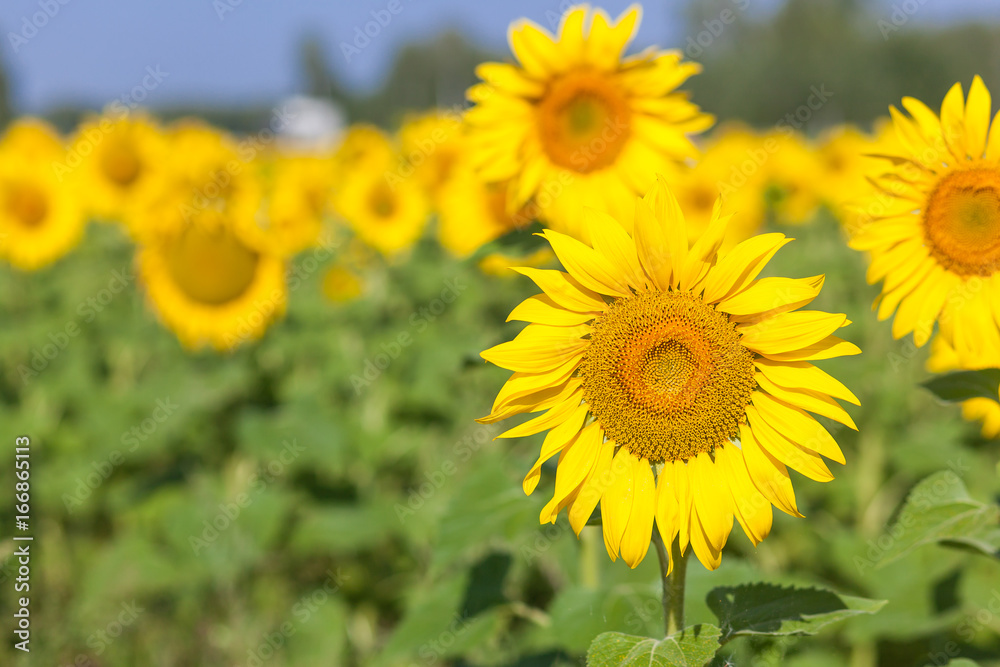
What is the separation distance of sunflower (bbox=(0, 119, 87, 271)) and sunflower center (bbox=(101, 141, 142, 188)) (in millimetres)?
313

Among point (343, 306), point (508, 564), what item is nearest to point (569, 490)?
point (508, 564)

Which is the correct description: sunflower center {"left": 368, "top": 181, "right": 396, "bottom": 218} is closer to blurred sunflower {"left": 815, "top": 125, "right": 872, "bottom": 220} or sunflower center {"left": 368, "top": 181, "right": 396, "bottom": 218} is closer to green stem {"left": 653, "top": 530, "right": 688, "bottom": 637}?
blurred sunflower {"left": 815, "top": 125, "right": 872, "bottom": 220}

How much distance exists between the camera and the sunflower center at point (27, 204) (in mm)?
6453

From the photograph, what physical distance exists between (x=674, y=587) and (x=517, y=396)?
461mm

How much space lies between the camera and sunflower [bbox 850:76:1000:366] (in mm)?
1690

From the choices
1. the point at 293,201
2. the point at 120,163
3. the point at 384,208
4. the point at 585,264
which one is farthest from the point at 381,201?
the point at 585,264

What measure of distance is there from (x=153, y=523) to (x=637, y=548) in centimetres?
381

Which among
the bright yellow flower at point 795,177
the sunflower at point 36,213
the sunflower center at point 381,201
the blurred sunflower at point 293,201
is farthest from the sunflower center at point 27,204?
the bright yellow flower at point 795,177

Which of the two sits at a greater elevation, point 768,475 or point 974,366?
point 974,366
